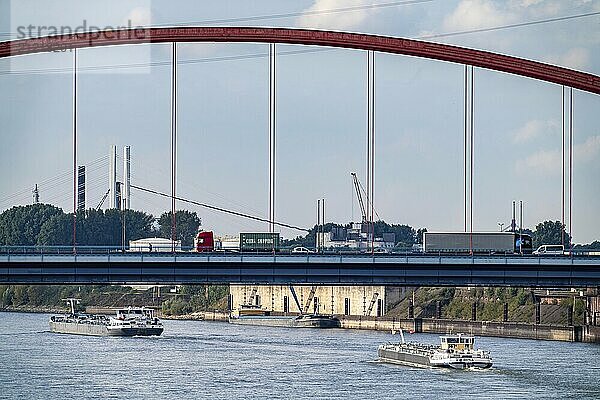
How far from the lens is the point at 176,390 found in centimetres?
6397

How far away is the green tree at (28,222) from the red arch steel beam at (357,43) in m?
71.6

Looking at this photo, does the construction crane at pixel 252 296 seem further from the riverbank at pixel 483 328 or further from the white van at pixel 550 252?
the white van at pixel 550 252

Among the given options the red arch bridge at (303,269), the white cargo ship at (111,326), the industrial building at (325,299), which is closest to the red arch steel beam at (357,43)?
the red arch bridge at (303,269)

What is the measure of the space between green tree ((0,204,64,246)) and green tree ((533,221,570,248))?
4508cm

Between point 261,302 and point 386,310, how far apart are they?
18934 millimetres

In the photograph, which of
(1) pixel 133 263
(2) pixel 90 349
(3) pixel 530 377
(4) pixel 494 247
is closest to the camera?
(1) pixel 133 263

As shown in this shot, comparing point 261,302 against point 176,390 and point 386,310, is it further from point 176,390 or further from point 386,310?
point 176,390

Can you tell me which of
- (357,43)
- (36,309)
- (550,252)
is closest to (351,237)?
(36,309)

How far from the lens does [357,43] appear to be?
6544 centimetres

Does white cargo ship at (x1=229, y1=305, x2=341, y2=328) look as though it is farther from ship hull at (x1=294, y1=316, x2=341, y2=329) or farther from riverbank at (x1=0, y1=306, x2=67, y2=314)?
riverbank at (x1=0, y1=306, x2=67, y2=314)

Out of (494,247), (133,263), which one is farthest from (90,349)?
(133,263)

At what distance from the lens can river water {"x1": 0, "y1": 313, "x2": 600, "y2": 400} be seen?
6350 cm

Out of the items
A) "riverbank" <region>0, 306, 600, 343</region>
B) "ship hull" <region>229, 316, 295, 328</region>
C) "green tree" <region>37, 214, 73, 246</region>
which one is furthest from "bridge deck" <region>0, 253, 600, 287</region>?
"green tree" <region>37, 214, 73, 246</region>

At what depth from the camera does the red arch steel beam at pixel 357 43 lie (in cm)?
6494
